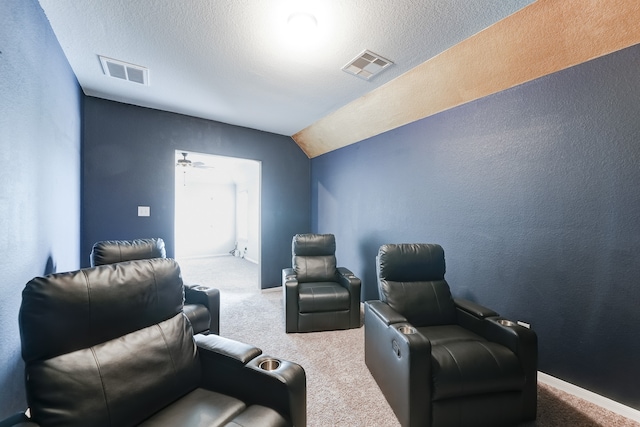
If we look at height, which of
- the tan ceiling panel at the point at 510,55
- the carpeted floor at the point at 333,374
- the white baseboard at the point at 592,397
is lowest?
the carpeted floor at the point at 333,374

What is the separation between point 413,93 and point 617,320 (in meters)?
2.43

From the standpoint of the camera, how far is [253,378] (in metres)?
1.16

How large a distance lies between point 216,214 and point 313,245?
18.1 ft

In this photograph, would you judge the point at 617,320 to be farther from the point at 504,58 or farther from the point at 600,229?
the point at 504,58

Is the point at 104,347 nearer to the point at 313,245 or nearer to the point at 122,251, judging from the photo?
the point at 122,251

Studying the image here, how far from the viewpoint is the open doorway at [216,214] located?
704cm

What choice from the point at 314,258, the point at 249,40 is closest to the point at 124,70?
the point at 249,40

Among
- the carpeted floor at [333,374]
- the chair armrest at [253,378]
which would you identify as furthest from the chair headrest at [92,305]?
the carpeted floor at [333,374]

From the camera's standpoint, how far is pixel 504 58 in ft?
6.48

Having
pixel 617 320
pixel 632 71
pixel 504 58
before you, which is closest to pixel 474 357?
pixel 617 320

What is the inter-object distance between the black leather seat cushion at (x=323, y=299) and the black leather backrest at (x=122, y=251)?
159 centimetres

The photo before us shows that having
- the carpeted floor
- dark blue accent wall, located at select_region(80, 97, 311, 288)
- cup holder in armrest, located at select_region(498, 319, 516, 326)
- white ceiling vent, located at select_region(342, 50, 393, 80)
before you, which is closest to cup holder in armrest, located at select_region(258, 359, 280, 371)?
the carpeted floor

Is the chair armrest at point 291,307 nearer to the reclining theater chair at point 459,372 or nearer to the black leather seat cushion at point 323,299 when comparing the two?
the black leather seat cushion at point 323,299

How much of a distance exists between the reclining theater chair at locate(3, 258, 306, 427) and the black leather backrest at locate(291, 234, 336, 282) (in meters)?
1.93
